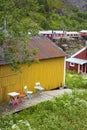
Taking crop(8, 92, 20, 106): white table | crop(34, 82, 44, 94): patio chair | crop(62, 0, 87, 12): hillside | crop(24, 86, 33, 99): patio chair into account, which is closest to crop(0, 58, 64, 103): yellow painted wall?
crop(34, 82, 44, 94): patio chair

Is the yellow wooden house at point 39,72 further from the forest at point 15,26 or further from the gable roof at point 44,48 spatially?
the forest at point 15,26

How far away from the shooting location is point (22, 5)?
1319cm

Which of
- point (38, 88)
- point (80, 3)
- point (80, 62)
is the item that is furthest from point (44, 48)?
point (80, 3)

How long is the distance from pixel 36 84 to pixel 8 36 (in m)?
4.84

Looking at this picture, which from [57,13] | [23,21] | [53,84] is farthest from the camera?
[57,13]

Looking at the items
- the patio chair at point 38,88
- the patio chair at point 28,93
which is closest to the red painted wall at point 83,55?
the patio chair at point 38,88

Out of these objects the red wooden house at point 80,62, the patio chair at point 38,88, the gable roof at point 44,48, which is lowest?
the red wooden house at point 80,62

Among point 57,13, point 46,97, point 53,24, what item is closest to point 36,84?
point 46,97

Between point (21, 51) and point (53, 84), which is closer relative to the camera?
point (21, 51)

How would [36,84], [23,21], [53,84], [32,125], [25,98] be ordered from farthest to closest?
1. [53,84]
2. [36,84]
3. [25,98]
4. [23,21]
5. [32,125]

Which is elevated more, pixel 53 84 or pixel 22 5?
pixel 22 5

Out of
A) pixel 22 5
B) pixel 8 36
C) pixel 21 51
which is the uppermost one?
pixel 22 5

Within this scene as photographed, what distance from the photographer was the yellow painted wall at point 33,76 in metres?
14.8

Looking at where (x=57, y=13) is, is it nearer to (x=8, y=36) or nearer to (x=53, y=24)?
(x=53, y=24)
